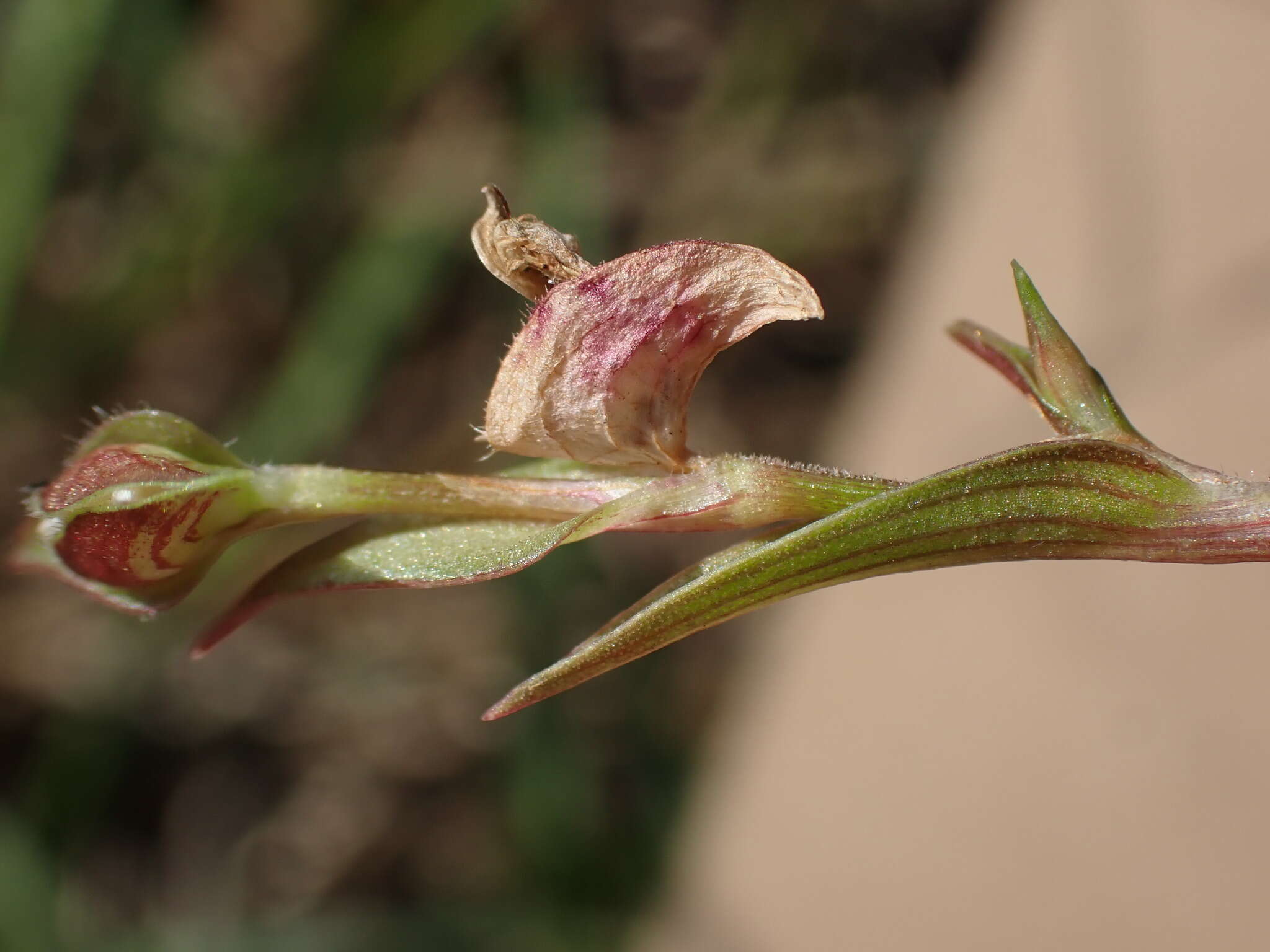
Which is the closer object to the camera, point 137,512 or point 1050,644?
point 137,512

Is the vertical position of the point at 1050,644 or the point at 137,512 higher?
the point at 1050,644

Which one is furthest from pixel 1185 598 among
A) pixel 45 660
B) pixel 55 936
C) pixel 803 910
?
pixel 45 660

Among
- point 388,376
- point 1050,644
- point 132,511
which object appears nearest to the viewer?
point 132,511

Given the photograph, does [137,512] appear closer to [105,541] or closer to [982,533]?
[105,541]

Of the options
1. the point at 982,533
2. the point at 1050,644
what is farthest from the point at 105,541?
the point at 1050,644

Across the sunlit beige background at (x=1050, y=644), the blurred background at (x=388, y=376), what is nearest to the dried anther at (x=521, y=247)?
the blurred background at (x=388, y=376)
